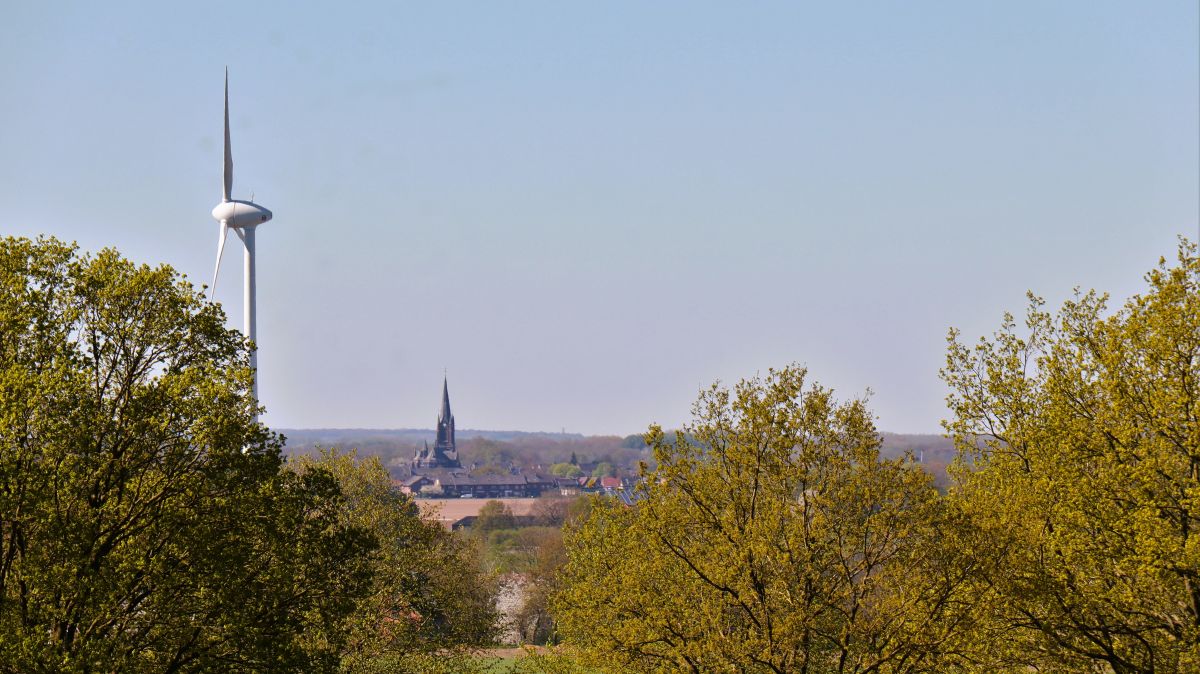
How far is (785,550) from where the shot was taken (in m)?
31.1

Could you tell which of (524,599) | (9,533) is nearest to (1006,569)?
(9,533)

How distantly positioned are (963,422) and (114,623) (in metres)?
22.7

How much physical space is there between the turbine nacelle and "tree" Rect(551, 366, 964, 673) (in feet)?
190

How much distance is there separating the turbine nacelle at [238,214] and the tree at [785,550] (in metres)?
57.9

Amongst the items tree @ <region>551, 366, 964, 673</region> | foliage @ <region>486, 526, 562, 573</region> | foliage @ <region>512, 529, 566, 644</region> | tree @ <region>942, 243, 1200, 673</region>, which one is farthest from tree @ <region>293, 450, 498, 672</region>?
foliage @ <region>486, 526, 562, 573</region>

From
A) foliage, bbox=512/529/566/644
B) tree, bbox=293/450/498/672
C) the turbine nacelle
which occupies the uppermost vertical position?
the turbine nacelle

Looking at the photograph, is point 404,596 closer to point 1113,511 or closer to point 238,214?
point 1113,511

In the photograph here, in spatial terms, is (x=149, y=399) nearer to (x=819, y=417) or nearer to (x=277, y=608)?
(x=277, y=608)

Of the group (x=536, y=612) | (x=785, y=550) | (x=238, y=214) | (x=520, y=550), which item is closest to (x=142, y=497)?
(x=785, y=550)

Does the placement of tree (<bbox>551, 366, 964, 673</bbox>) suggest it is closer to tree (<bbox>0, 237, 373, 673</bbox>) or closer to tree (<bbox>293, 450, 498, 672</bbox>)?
tree (<bbox>0, 237, 373, 673</bbox>)

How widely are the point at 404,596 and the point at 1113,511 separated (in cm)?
3213

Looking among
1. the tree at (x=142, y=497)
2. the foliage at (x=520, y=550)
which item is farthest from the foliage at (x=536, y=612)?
the tree at (x=142, y=497)

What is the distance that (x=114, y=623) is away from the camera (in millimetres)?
28359

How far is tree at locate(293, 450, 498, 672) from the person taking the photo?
4850cm
